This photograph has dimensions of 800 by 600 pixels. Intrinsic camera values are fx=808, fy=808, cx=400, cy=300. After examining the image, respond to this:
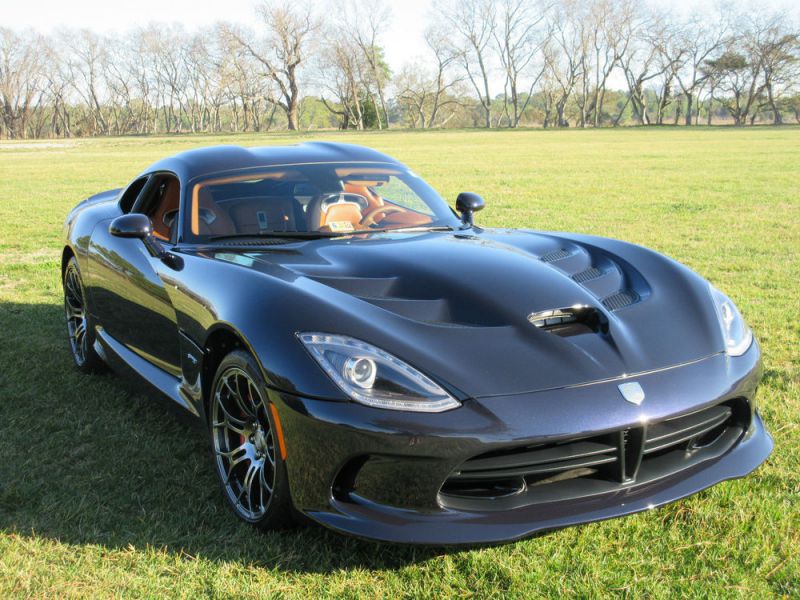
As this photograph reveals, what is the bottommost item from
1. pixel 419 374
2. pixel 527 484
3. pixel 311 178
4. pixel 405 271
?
pixel 527 484

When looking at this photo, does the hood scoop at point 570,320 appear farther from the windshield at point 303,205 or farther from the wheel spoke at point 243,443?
the windshield at point 303,205

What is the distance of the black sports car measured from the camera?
2363mm

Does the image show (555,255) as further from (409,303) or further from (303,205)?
(303,205)

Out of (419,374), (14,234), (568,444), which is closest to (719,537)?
(568,444)

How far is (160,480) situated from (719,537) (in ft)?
7.15

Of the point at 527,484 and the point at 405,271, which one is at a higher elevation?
the point at 405,271

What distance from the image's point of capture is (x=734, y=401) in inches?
110

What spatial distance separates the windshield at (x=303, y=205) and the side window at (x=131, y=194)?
33.9 inches

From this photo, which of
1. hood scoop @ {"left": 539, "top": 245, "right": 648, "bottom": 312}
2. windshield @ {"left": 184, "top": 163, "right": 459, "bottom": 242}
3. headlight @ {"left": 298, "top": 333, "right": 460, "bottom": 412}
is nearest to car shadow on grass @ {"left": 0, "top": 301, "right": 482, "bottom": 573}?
headlight @ {"left": 298, "top": 333, "right": 460, "bottom": 412}

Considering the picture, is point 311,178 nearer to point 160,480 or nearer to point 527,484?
point 160,480

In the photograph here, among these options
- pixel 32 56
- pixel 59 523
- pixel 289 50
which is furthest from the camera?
pixel 32 56

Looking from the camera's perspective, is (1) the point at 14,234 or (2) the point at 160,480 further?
(1) the point at 14,234

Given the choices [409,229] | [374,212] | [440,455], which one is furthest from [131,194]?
[440,455]

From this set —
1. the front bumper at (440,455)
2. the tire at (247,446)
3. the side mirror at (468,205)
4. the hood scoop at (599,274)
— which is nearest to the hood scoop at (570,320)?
the hood scoop at (599,274)
